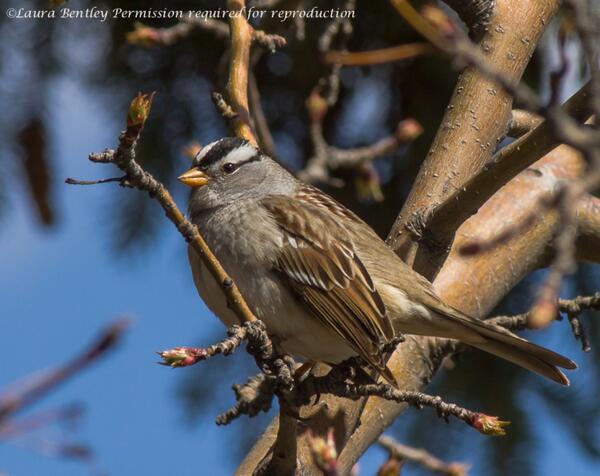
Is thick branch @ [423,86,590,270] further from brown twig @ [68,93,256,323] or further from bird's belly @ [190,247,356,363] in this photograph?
brown twig @ [68,93,256,323]

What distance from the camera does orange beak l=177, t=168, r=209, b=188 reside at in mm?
2900

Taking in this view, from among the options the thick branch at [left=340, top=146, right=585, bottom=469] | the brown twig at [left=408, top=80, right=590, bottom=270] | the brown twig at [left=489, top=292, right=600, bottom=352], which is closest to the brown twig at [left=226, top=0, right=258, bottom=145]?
the brown twig at [left=408, top=80, right=590, bottom=270]

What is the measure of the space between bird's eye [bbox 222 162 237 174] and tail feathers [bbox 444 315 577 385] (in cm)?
92

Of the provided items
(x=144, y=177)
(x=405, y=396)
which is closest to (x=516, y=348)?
(x=405, y=396)

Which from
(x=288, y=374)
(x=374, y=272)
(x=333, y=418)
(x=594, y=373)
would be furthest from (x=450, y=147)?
(x=594, y=373)

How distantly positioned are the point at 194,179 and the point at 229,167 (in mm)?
122

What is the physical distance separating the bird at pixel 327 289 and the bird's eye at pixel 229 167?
25 centimetres

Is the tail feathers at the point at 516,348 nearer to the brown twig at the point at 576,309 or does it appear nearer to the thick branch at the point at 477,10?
the brown twig at the point at 576,309

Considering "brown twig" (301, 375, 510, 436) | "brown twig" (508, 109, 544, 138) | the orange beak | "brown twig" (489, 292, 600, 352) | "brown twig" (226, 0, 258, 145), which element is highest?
"brown twig" (226, 0, 258, 145)

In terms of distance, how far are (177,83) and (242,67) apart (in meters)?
0.80

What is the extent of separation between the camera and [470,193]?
2.07m

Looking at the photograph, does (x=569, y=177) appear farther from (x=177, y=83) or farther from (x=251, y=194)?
(x=177, y=83)

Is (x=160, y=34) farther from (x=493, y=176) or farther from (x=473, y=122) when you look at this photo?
(x=493, y=176)

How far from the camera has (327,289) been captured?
248 cm
